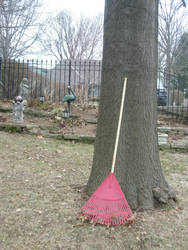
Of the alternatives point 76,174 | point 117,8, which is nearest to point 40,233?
point 76,174

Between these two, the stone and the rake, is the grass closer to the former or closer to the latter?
the rake

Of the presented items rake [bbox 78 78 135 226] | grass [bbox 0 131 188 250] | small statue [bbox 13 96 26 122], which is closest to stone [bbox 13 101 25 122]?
small statue [bbox 13 96 26 122]

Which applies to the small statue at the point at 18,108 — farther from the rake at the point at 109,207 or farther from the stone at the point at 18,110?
the rake at the point at 109,207

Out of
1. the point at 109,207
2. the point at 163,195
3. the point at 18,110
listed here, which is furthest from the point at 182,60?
the point at 109,207

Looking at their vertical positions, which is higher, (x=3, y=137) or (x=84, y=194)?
(x=3, y=137)

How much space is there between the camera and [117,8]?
8.99 ft

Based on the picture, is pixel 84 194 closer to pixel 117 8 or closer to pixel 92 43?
pixel 117 8

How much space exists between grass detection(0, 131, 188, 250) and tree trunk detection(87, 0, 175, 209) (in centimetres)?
34

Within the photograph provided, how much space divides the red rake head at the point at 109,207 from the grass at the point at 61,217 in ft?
0.24

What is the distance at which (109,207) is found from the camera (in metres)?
2.41

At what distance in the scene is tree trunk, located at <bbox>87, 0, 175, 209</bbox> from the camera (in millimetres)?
2725

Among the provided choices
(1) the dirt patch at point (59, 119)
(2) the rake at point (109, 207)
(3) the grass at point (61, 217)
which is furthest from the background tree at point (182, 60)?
(2) the rake at point (109, 207)

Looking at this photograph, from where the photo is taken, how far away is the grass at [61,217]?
2191mm

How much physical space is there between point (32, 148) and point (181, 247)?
154 inches
